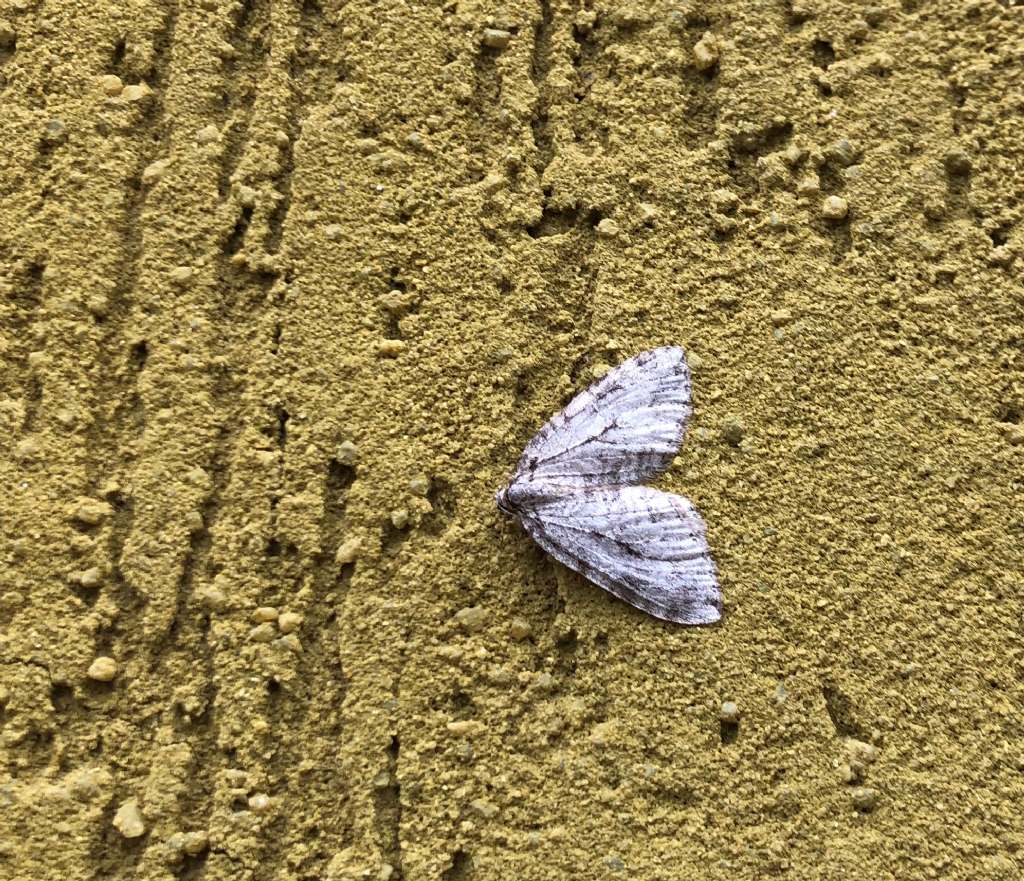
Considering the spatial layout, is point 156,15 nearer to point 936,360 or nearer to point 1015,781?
point 936,360

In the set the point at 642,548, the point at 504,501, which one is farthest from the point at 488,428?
the point at 642,548

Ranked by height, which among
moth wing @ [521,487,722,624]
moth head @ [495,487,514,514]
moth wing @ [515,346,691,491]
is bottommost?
moth wing @ [521,487,722,624]

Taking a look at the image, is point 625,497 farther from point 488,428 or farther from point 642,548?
point 488,428

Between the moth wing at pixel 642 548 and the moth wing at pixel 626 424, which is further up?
the moth wing at pixel 626 424

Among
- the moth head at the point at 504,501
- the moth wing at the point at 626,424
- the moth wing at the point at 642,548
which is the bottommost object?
the moth wing at the point at 642,548

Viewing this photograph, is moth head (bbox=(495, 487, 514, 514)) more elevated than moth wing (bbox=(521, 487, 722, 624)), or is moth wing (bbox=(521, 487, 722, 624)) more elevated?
moth head (bbox=(495, 487, 514, 514))

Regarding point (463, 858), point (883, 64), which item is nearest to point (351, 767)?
point (463, 858)
